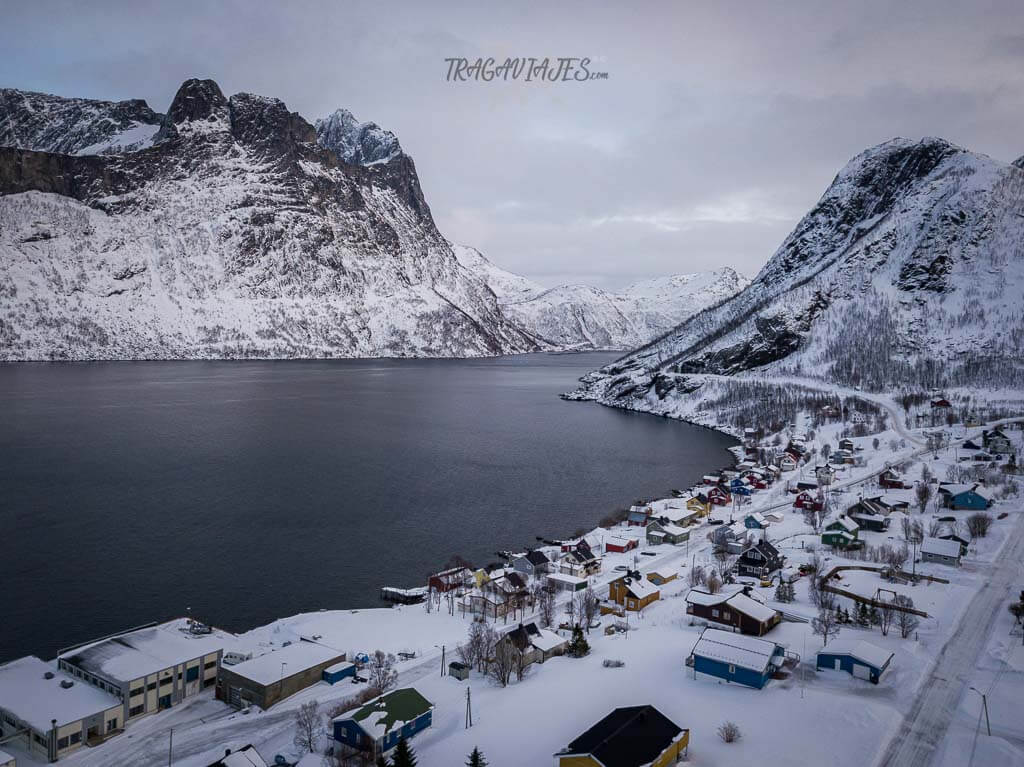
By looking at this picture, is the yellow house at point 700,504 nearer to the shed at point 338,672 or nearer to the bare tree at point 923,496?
the bare tree at point 923,496

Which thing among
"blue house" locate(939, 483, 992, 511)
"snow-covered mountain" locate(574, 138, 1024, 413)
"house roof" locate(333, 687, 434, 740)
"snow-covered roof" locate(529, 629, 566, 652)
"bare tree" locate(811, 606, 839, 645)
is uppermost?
"snow-covered mountain" locate(574, 138, 1024, 413)

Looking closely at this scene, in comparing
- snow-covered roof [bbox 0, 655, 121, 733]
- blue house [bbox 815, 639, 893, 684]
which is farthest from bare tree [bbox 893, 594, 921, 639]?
snow-covered roof [bbox 0, 655, 121, 733]

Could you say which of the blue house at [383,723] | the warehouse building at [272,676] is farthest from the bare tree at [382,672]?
the blue house at [383,723]

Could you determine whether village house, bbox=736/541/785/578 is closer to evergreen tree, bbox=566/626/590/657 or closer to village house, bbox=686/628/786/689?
village house, bbox=686/628/786/689

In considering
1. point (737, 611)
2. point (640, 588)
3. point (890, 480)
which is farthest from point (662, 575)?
point (890, 480)

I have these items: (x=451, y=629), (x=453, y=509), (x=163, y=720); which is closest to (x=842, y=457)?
(x=453, y=509)
